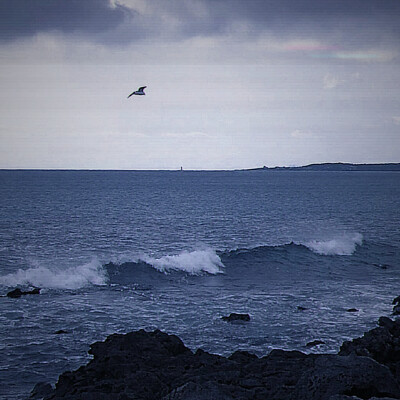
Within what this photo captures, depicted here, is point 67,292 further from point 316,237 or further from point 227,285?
point 316,237

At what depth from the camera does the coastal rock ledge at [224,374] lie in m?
8.63

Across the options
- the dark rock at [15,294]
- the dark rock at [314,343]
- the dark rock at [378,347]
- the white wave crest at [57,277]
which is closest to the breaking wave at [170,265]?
the white wave crest at [57,277]

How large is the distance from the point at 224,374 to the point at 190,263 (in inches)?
791

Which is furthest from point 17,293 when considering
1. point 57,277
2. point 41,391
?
point 41,391

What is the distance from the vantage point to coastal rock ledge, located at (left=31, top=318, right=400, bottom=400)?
863cm

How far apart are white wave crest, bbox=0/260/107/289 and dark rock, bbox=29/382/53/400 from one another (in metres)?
12.6

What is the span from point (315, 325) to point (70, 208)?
55.6 metres

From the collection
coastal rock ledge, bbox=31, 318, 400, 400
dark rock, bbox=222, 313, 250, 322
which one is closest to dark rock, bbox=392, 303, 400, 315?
coastal rock ledge, bbox=31, 318, 400, 400

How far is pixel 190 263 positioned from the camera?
102ft

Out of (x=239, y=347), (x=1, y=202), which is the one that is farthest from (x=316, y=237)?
(x=1, y=202)

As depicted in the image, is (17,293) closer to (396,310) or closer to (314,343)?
(314,343)

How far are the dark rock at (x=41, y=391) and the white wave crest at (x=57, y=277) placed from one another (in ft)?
41.3

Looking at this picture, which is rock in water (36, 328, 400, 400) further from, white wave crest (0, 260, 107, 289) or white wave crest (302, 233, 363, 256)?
white wave crest (302, 233, 363, 256)

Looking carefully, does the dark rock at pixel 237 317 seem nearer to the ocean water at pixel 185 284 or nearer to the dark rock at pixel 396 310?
the ocean water at pixel 185 284
